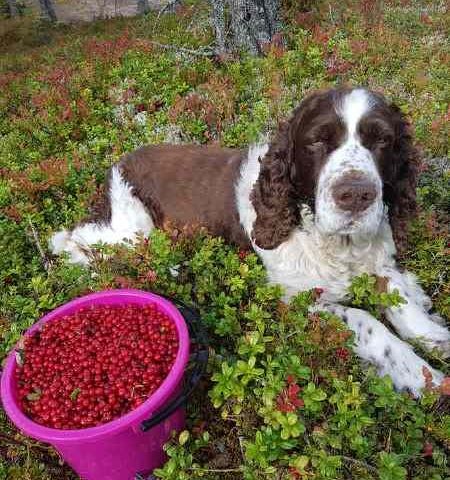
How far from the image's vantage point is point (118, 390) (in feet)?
7.48

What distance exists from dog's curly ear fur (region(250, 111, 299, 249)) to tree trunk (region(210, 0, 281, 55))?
3.70 m

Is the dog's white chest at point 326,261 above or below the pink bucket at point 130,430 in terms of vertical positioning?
below

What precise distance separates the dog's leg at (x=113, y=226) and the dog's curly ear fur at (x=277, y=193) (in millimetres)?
1110

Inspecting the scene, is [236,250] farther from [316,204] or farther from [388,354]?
[388,354]

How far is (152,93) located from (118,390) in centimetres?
484

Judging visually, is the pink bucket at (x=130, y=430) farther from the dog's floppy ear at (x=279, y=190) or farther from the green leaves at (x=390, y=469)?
the dog's floppy ear at (x=279, y=190)

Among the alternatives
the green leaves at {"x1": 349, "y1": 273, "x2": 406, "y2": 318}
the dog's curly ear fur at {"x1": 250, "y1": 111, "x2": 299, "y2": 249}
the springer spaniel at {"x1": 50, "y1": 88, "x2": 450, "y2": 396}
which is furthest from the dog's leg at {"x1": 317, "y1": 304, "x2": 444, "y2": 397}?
the dog's curly ear fur at {"x1": 250, "y1": 111, "x2": 299, "y2": 249}

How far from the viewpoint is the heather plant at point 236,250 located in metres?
2.31

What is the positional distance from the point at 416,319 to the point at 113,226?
234cm

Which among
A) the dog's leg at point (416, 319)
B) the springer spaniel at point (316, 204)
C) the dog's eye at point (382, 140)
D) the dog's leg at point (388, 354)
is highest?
the dog's eye at point (382, 140)

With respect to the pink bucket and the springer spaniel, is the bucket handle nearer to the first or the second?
the pink bucket

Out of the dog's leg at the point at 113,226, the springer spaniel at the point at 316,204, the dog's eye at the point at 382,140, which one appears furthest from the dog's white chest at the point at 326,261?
the dog's leg at the point at 113,226

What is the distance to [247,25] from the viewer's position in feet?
21.9

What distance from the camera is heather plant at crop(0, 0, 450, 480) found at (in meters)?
2.31
